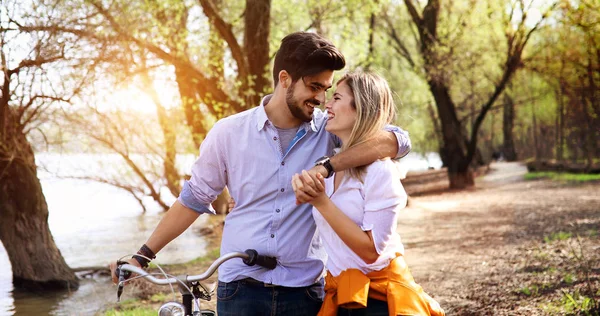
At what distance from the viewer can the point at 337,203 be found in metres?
2.77

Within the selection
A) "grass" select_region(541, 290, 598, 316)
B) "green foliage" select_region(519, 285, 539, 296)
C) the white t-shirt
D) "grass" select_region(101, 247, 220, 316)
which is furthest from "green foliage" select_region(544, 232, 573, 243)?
the white t-shirt

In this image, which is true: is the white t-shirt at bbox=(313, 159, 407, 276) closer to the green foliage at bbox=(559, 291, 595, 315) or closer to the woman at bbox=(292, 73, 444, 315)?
the woman at bbox=(292, 73, 444, 315)

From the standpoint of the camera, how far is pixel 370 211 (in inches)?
103

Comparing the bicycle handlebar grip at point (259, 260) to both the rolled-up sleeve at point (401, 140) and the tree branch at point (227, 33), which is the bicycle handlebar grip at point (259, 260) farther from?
the tree branch at point (227, 33)

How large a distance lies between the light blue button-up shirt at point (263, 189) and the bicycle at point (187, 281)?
0.52ft

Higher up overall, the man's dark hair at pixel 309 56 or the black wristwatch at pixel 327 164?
the man's dark hair at pixel 309 56

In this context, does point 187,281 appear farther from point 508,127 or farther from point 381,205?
point 508,127

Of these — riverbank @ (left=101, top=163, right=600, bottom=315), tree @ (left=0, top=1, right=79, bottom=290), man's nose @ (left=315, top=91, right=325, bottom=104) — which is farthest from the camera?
tree @ (left=0, top=1, right=79, bottom=290)

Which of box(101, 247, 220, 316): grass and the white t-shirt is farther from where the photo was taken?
box(101, 247, 220, 316): grass

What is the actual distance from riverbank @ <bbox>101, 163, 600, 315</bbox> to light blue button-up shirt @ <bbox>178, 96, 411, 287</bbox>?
3311mm

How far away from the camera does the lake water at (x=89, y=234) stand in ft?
34.0

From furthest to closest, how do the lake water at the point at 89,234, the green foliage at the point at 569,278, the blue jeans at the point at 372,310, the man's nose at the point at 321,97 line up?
the lake water at the point at 89,234 → the green foliage at the point at 569,278 → the man's nose at the point at 321,97 → the blue jeans at the point at 372,310

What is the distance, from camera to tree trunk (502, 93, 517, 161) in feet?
127

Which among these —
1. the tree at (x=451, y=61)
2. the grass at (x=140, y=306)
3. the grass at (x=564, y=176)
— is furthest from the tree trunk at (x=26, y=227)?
the grass at (x=564, y=176)
